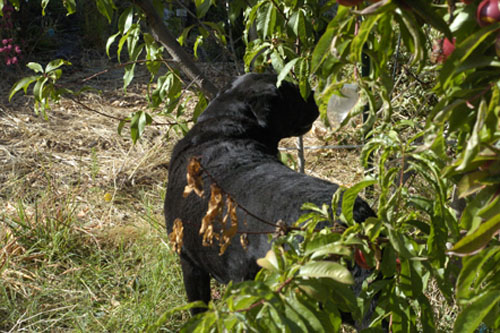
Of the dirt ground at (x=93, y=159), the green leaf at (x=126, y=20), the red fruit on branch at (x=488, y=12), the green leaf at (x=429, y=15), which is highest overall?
the green leaf at (x=126, y=20)

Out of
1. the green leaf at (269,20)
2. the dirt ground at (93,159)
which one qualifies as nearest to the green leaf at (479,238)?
the green leaf at (269,20)

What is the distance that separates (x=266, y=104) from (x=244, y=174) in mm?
559

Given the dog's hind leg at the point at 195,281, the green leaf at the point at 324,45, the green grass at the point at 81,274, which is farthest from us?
the green grass at the point at 81,274

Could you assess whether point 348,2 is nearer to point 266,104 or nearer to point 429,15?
point 429,15

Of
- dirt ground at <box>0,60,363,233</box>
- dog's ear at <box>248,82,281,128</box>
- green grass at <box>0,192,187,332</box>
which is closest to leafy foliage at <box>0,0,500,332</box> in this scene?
dog's ear at <box>248,82,281,128</box>

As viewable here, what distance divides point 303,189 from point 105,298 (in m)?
1.49

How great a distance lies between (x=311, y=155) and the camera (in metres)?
4.65

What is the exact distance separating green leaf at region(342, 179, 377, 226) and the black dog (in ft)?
1.89

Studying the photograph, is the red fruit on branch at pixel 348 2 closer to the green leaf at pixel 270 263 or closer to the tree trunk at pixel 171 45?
the green leaf at pixel 270 263

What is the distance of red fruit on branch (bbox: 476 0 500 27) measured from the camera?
71 cm

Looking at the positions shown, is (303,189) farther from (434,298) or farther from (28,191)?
(28,191)

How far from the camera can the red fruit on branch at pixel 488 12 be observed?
0.71 m

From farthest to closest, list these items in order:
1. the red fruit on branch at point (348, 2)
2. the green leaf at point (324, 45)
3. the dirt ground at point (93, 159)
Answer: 1. the dirt ground at point (93, 159)
2. the green leaf at point (324, 45)
3. the red fruit on branch at point (348, 2)

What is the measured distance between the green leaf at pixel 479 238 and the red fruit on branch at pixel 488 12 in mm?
243
